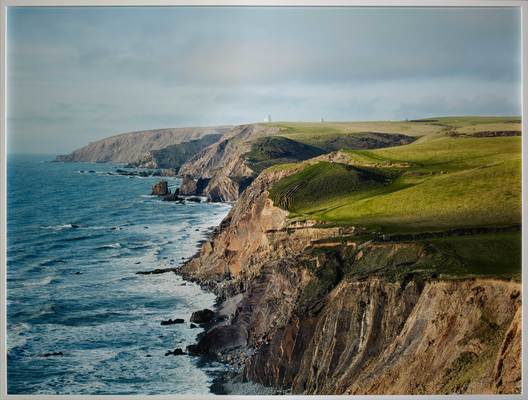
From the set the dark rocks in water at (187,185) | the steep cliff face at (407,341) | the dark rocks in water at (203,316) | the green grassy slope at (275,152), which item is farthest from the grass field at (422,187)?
the dark rocks in water at (187,185)

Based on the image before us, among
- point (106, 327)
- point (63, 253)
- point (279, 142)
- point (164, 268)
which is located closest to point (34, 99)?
point (106, 327)

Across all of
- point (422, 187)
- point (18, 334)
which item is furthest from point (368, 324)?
point (18, 334)

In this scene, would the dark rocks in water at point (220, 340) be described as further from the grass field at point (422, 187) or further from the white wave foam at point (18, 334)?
the white wave foam at point (18, 334)

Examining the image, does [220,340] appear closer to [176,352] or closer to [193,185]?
[176,352]

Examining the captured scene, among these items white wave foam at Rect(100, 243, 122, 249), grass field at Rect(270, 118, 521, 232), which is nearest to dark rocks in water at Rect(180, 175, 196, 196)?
white wave foam at Rect(100, 243, 122, 249)

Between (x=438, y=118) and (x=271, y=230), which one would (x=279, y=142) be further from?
(x=438, y=118)
